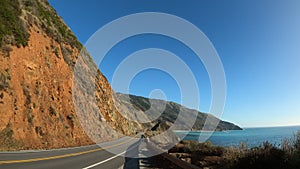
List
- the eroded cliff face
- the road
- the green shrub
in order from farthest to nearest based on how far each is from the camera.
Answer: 1. the green shrub
2. the eroded cliff face
3. the road

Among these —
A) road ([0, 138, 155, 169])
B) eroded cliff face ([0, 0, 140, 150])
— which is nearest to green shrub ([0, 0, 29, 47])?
eroded cliff face ([0, 0, 140, 150])

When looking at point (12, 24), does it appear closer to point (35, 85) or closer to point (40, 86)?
→ point (35, 85)

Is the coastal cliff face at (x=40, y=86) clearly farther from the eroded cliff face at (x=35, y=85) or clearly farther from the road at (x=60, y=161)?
the road at (x=60, y=161)

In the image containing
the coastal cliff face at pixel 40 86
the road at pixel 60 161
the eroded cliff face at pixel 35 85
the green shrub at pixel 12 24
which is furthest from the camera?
the green shrub at pixel 12 24

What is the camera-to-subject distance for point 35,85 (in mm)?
27172

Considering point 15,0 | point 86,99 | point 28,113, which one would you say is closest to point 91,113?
point 86,99

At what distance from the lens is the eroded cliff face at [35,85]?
2186 cm

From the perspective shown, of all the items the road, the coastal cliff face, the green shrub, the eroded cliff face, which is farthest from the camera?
the green shrub

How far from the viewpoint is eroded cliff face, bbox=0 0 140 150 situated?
2186 centimetres

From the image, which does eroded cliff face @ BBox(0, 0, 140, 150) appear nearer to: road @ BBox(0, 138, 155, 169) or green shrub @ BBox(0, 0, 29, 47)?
green shrub @ BBox(0, 0, 29, 47)

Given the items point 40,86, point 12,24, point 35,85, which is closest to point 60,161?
point 35,85

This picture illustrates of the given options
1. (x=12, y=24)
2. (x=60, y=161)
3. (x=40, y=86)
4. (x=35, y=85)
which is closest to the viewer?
(x=60, y=161)

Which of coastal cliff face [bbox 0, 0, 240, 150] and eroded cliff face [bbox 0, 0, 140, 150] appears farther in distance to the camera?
coastal cliff face [bbox 0, 0, 240, 150]


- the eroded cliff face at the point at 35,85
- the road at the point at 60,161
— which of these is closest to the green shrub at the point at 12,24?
the eroded cliff face at the point at 35,85
